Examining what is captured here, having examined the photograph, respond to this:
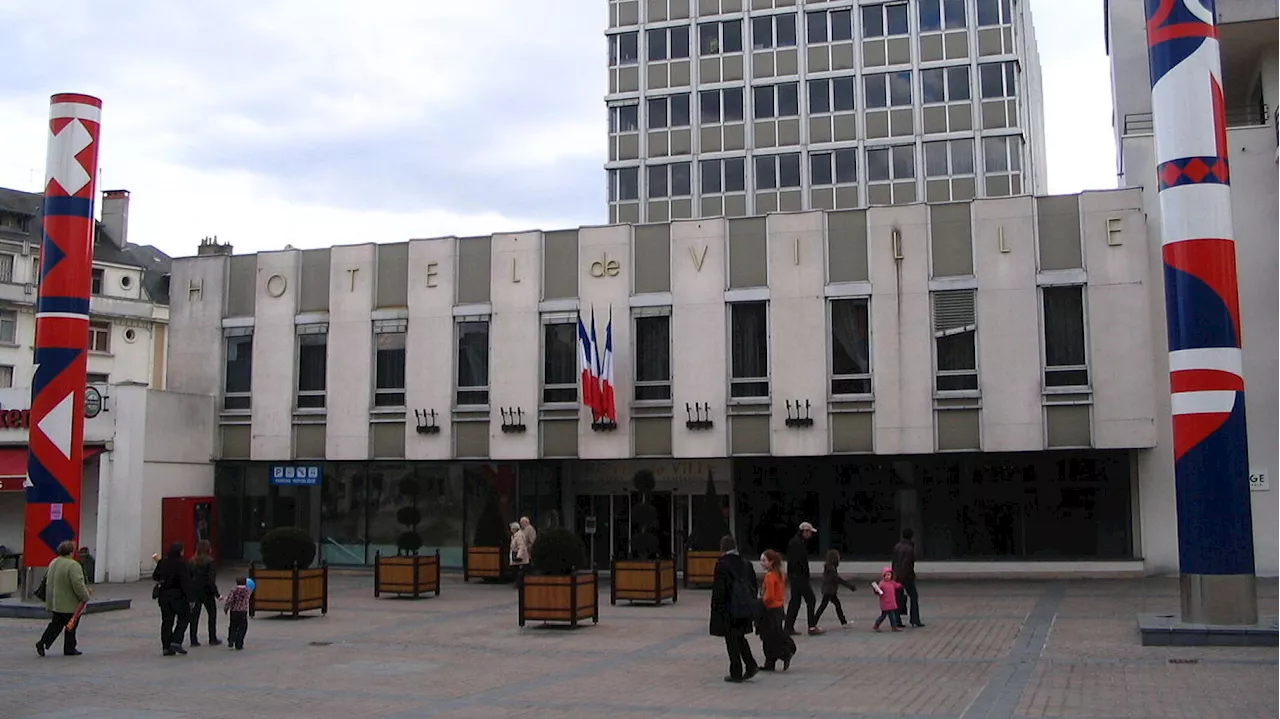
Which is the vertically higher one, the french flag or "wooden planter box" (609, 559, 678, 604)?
the french flag

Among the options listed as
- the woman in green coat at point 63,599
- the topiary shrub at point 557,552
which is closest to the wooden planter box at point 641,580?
the topiary shrub at point 557,552

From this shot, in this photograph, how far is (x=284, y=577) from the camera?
826 inches

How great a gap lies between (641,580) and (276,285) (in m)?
15.3

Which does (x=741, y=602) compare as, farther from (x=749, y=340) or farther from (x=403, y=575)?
(x=749, y=340)

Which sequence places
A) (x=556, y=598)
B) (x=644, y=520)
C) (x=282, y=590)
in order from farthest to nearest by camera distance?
1. (x=644, y=520)
2. (x=282, y=590)
3. (x=556, y=598)

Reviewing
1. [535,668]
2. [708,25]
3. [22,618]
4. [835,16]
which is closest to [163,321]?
[708,25]

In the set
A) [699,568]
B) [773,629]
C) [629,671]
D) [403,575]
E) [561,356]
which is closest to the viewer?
[773,629]

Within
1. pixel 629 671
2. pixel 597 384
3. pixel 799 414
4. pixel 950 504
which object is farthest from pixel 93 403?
pixel 950 504

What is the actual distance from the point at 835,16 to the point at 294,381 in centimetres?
2935

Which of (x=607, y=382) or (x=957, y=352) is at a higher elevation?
(x=957, y=352)

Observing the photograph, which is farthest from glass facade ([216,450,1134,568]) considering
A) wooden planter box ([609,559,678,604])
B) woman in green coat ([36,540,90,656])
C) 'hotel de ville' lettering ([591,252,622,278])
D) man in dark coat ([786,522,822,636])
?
woman in green coat ([36,540,90,656])

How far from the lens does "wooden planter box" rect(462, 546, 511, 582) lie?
28.7 metres

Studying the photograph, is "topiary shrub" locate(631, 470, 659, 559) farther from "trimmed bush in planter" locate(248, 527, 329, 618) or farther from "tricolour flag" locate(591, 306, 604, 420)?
"trimmed bush in planter" locate(248, 527, 329, 618)

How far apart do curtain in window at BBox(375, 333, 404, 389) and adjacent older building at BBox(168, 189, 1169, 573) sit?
53 millimetres
